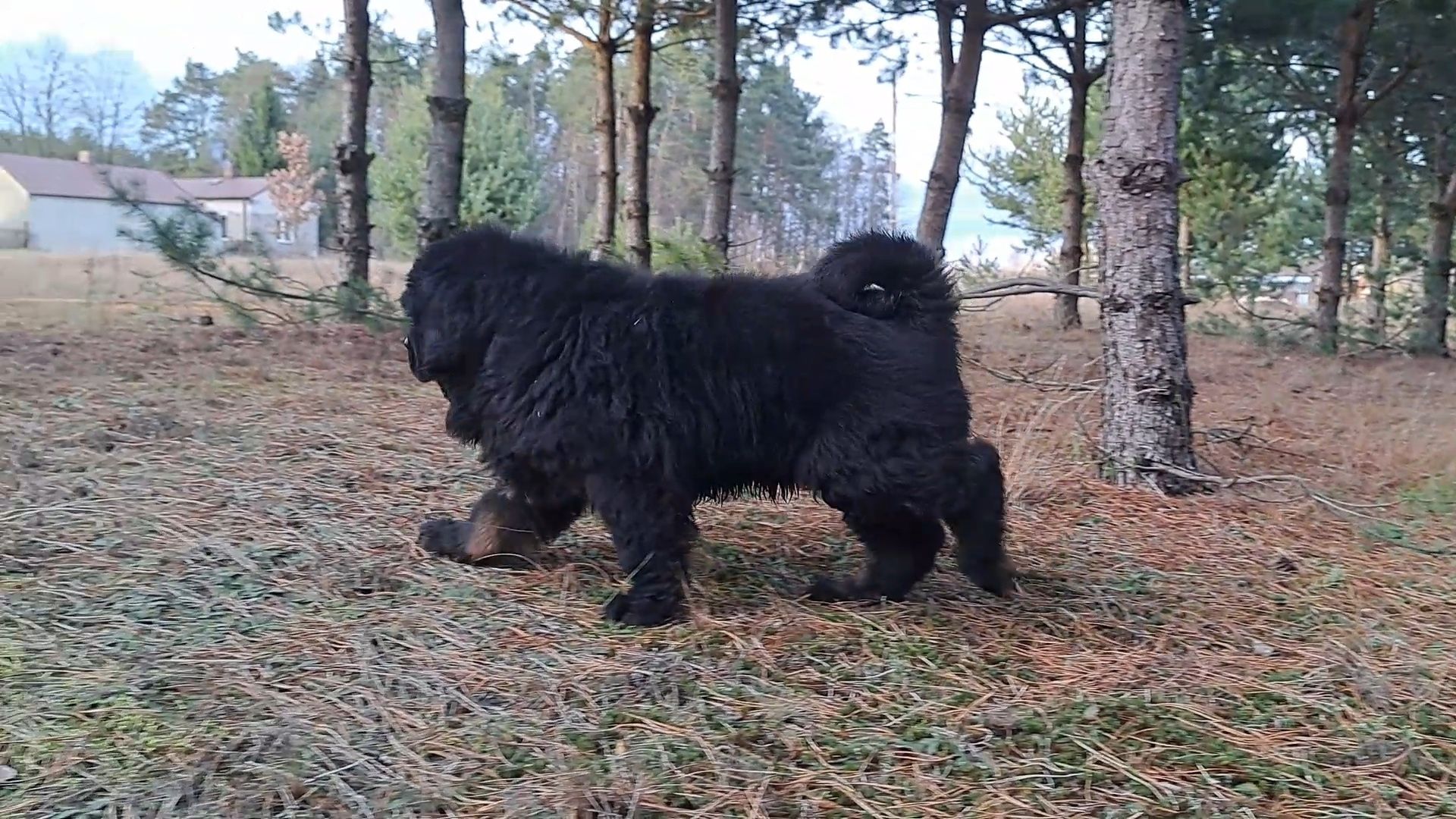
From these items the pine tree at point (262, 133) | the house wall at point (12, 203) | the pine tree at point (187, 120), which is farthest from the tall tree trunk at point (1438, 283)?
the house wall at point (12, 203)

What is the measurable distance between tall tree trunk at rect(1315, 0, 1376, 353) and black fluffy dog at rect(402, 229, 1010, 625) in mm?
11420

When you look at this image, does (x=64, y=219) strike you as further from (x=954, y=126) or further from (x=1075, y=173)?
(x=954, y=126)

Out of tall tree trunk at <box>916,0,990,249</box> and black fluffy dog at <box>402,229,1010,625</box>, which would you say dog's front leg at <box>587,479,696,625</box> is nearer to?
black fluffy dog at <box>402,229,1010,625</box>

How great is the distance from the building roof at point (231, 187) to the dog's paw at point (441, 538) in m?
48.6

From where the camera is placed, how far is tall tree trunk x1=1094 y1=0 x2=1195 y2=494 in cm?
565

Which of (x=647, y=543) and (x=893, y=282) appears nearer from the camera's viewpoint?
(x=647, y=543)

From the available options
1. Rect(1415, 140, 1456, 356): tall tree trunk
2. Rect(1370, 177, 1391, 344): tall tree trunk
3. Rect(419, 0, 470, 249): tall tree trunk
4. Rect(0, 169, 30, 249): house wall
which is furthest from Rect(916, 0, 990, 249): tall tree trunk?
Rect(0, 169, 30, 249): house wall

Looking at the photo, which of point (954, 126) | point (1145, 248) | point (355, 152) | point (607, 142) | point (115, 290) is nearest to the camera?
point (1145, 248)

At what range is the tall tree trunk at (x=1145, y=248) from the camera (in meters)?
5.65

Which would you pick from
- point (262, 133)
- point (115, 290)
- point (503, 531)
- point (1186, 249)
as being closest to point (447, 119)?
point (503, 531)

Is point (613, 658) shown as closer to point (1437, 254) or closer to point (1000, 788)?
point (1000, 788)

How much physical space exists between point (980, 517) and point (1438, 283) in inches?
548

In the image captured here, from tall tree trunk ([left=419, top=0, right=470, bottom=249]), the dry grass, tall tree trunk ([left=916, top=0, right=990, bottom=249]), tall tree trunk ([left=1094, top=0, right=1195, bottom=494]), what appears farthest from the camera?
tall tree trunk ([left=916, top=0, right=990, bottom=249])

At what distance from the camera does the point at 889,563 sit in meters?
3.98
